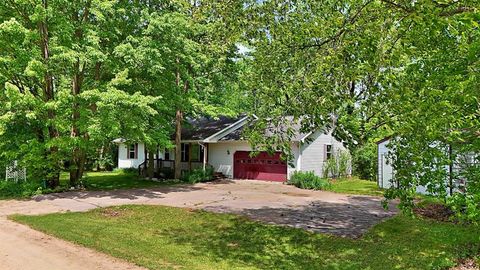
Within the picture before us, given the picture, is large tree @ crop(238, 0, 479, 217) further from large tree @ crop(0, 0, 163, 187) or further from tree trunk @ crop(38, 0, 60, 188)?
tree trunk @ crop(38, 0, 60, 188)

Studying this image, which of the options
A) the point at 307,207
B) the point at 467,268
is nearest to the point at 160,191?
the point at 307,207

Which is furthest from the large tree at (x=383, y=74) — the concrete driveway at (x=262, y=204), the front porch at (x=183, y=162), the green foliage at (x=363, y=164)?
the front porch at (x=183, y=162)

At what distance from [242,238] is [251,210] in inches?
150

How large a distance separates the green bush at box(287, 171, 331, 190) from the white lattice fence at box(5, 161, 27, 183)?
1435 centimetres

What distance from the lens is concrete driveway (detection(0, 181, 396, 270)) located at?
703cm

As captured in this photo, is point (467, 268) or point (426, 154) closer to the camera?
point (426, 154)

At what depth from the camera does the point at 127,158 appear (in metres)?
32.5

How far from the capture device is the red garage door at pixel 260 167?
23.3 meters

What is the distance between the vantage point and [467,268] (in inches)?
260

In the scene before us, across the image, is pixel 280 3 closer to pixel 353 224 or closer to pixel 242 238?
pixel 242 238

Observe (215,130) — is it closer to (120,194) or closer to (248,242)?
(120,194)

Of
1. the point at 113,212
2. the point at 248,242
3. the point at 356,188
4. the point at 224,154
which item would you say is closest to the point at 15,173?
→ the point at 113,212

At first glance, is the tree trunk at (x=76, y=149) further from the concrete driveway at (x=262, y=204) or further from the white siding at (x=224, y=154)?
the white siding at (x=224, y=154)

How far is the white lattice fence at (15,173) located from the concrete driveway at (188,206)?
A: 3851mm
